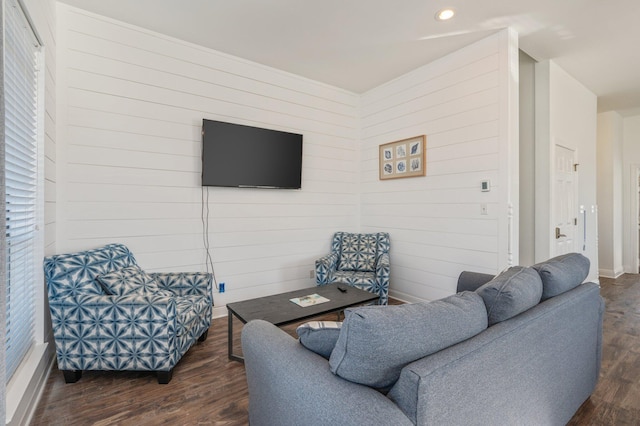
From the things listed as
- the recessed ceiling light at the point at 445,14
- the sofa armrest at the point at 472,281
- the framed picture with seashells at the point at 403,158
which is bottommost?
the sofa armrest at the point at 472,281

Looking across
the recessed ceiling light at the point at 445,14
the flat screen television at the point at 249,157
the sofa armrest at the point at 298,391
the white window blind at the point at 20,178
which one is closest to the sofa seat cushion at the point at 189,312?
the white window blind at the point at 20,178

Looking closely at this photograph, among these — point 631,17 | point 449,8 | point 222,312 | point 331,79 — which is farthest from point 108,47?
point 631,17

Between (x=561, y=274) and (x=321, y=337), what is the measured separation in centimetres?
138

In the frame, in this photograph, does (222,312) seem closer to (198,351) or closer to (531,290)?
(198,351)

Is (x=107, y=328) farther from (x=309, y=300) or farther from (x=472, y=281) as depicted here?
(x=472, y=281)

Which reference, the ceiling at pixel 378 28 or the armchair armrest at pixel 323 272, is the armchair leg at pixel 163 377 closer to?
the armchair armrest at pixel 323 272

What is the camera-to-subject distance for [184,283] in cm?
284

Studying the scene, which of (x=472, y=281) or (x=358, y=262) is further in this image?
(x=358, y=262)

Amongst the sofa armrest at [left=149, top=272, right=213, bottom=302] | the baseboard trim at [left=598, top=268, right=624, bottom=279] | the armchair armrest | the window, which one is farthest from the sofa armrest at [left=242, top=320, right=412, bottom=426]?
the baseboard trim at [left=598, top=268, right=624, bottom=279]

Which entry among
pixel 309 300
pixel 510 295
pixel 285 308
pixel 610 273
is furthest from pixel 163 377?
pixel 610 273

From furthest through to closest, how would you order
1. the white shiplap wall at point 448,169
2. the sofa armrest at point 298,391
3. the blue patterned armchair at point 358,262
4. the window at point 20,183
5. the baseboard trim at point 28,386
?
the blue patterned armchair at point 358,262 < the white shiplap wall at point 448,169 < the window at point 20,183 < the baseboard trim at point 28,386 < the sofa armrest at point 298,391

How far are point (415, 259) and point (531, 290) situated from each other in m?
2.47

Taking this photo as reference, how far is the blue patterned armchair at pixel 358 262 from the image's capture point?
11.6 feet

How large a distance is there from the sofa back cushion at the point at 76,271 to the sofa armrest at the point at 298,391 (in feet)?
4.94
